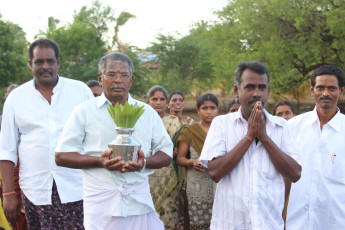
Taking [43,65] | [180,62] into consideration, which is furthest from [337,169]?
[180,62]

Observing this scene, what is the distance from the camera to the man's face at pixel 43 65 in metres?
3.79

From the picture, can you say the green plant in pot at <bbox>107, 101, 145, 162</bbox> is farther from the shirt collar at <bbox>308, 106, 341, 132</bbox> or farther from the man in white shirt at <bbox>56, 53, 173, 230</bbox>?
the shirt collar at <bbox>308, 106, 341, 132</bbox>

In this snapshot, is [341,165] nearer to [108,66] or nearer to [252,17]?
[108,66]

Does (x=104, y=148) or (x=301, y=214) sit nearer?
(x=104, y=148)

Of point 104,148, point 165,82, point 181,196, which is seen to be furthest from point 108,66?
point 165,82

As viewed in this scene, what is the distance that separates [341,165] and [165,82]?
2674 centimetres

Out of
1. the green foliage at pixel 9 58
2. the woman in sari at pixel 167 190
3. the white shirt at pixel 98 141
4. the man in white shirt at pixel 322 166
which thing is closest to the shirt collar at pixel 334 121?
the man in white shirt at pixel 322 166

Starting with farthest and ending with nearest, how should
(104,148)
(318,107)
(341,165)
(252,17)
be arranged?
(252,17) < (318,107) < (341,165) < (104,148)

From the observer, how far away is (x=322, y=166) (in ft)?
11.5

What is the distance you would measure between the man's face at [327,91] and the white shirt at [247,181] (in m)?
1.10

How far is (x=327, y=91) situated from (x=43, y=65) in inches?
107

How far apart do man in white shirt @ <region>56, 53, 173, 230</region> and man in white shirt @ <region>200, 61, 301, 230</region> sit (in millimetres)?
499

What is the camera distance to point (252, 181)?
269 cm

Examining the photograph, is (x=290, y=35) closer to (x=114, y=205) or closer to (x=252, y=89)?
(x=252, y=89)
